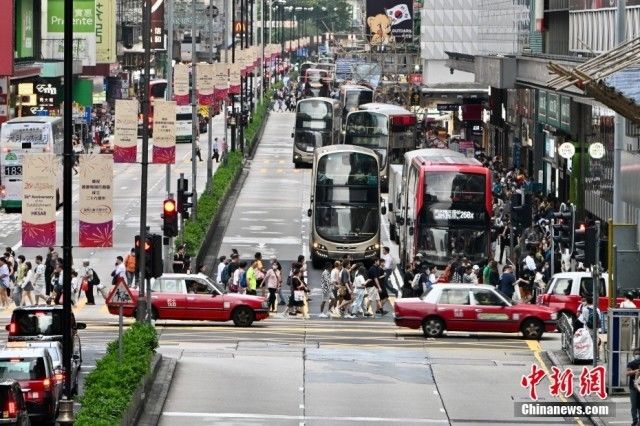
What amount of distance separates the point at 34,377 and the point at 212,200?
41.7 m

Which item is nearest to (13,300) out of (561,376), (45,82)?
(561,376)

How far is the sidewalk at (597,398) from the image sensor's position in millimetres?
28734

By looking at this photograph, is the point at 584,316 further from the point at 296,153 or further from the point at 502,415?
the point at 296,153

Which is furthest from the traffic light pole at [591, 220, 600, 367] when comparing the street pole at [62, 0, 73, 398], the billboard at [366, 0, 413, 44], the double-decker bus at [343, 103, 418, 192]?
the billboard at [366, 0, 413, 44]

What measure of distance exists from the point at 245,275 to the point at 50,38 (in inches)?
1816

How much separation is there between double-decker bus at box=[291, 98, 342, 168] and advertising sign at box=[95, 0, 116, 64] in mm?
10332

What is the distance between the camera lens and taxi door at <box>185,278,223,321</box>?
42025 millimetres

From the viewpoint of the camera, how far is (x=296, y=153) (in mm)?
94062

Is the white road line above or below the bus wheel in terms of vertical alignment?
above

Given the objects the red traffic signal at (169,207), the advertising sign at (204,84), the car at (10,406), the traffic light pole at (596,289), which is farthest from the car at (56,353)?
the advertising sign at (204,84)

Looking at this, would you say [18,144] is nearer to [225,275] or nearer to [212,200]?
[212,200]

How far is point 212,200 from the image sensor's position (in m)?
68.1

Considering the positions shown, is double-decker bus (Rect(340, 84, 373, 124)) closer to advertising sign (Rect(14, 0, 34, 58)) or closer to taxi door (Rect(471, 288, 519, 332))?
advertising sign (Rect(14, 0, 34, 58))

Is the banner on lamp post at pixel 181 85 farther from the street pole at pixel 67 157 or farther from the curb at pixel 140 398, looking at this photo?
the street pole at pixel 67 157
